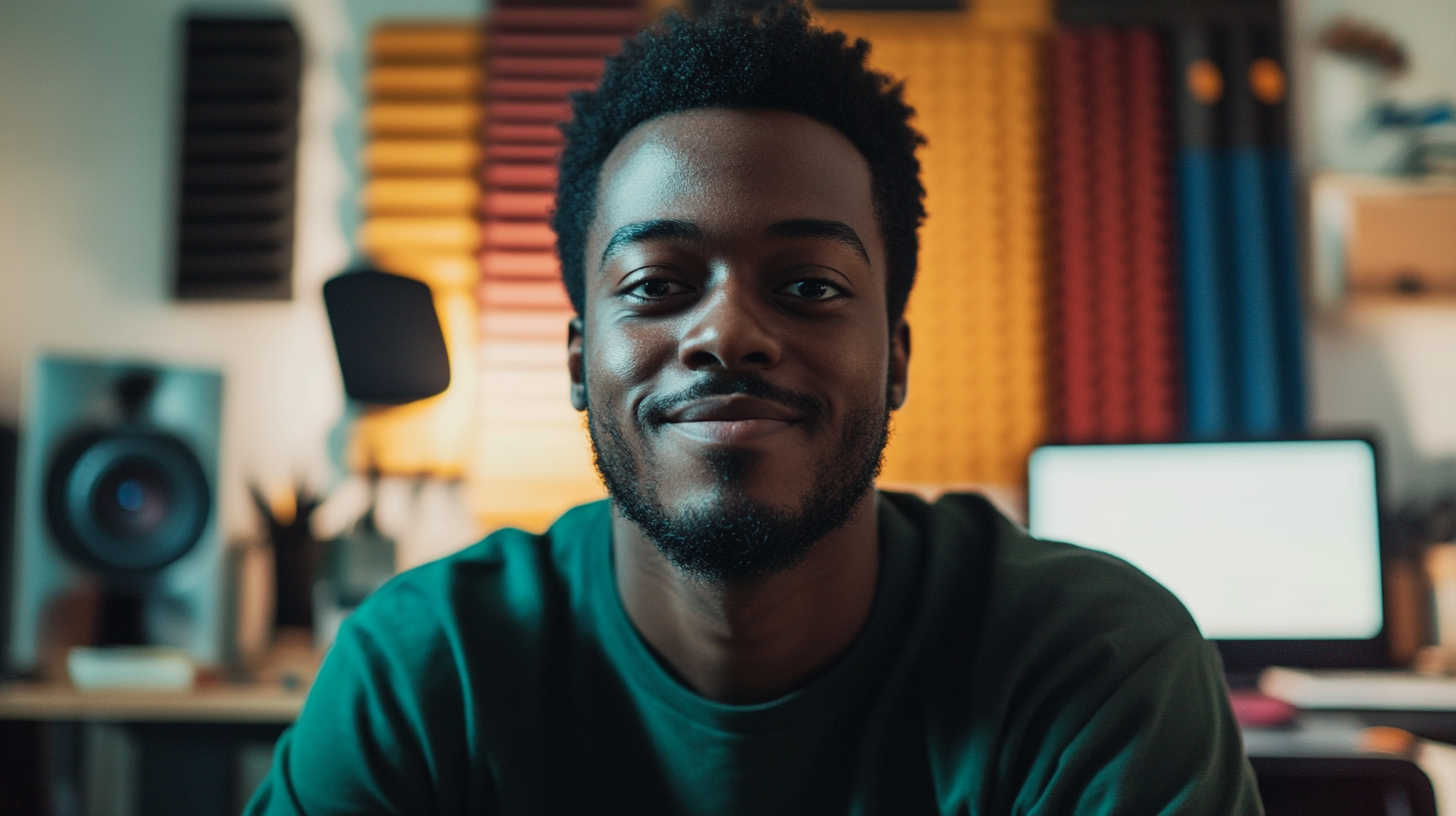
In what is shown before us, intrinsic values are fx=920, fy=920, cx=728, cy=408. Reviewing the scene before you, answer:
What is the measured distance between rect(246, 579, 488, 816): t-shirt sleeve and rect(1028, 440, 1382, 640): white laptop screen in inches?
62.0

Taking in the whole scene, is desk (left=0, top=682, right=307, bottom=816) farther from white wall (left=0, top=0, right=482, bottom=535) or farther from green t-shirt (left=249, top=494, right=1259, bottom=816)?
green t-shirt (left=249, top=494, right=1259, bottom=816)

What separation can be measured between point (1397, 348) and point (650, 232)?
8.81 ft

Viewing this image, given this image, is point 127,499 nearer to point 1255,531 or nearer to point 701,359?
Result: point 701,359

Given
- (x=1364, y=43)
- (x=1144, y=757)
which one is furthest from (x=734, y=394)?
(x=1364, y=43)

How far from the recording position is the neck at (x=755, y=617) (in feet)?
3.01

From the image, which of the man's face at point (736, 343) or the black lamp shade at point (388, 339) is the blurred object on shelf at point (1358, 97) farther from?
the black lamp shade at point (388, 339)

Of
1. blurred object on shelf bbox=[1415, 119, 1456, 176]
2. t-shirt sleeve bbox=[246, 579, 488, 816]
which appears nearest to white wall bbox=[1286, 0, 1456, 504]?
blurred object on shelf bbox=[1415, 119, 1456, 176]

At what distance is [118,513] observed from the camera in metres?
2.16

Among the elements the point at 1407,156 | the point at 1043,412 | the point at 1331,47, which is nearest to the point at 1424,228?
the point at 1407,156

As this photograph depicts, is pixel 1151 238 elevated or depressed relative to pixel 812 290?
elevated

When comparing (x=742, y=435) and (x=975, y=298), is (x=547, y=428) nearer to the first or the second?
(x=975, y=298)

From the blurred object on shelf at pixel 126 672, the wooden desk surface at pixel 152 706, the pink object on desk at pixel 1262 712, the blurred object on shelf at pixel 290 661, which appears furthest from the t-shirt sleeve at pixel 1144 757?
the blurred object on shelf at pixel 126 672

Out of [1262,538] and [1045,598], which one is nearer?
[1045,598]

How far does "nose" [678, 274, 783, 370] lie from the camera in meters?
0.85
